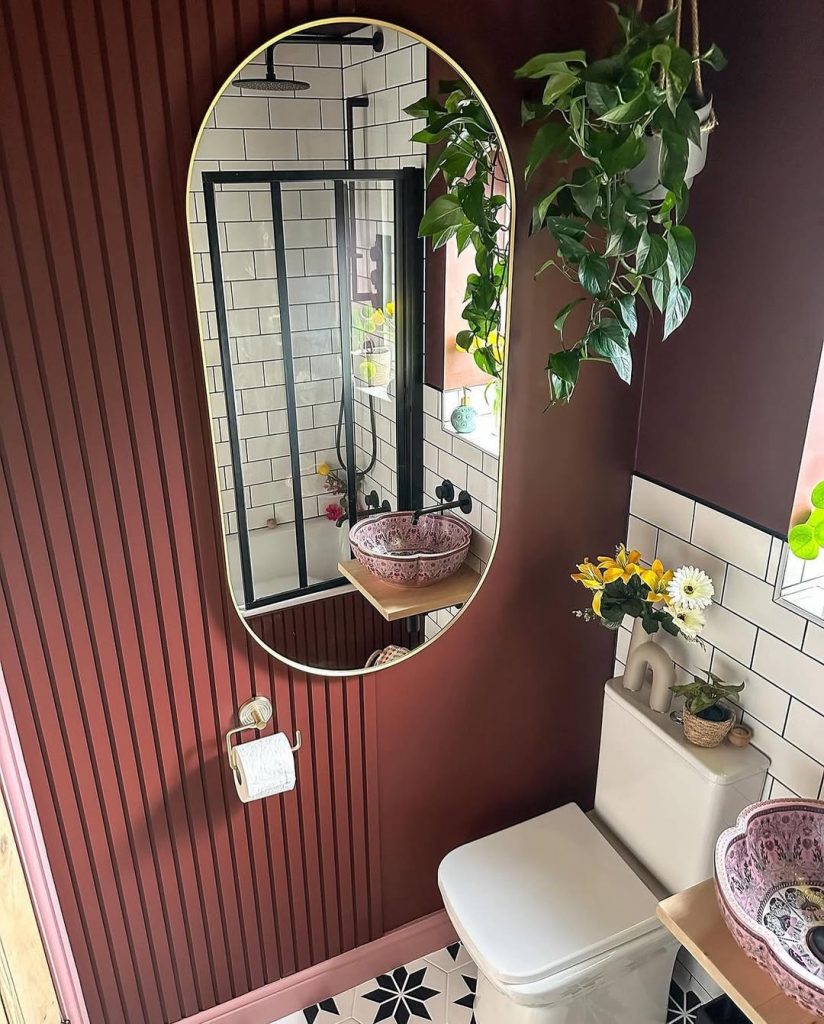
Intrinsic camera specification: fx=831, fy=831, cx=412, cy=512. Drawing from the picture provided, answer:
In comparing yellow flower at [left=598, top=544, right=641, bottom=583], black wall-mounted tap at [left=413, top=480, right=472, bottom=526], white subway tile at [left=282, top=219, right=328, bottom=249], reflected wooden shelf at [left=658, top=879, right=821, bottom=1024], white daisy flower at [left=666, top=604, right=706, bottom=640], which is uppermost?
white subway tile at [left=282, top=219, right=328, bottom=249]

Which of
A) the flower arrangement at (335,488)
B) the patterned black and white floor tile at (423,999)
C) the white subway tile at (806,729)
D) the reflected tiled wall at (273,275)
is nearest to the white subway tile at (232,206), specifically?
the reflected tiled wall at (273,275)

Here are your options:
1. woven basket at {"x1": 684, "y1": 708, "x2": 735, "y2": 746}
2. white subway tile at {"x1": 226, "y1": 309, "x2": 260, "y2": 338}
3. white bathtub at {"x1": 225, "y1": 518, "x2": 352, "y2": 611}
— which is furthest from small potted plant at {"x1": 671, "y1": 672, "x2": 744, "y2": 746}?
white subway tile at {"x1": 226, "y1": 309, "x2": 260, "y2": 338}

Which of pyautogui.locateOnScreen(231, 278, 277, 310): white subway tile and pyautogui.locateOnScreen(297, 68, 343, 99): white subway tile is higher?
pyautogui.locateOnScreen(297, 68, 343, 99): white subway tile

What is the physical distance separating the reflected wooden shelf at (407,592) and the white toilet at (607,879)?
1.51 feet

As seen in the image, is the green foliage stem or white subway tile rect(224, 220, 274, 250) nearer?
white subway tile rect(224, 220, 274, 250)

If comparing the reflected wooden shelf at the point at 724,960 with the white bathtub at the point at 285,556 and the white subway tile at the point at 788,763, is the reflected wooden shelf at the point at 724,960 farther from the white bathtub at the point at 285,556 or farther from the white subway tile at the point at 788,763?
the white bathtub at the point at 285,556

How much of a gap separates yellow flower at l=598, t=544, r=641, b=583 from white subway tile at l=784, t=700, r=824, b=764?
1.25ft

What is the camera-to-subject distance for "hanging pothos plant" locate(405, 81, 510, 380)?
141cm

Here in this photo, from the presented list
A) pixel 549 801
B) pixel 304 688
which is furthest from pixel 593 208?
pixel 549 801

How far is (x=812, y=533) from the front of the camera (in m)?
1.45

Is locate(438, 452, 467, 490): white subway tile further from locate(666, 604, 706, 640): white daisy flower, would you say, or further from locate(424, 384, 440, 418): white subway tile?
locate(666, 604, 706, 640): white daisy flower

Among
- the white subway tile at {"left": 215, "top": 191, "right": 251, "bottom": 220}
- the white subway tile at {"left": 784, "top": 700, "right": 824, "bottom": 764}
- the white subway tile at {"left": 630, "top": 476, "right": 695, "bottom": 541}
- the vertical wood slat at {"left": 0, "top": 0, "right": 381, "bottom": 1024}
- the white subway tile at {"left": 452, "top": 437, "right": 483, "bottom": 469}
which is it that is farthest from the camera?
the white subway tile at {"left": 630, "top": 476, "right": 695, "bottom": 541}

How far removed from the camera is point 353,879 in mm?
1895

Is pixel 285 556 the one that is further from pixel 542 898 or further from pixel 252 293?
pixel 542 898
